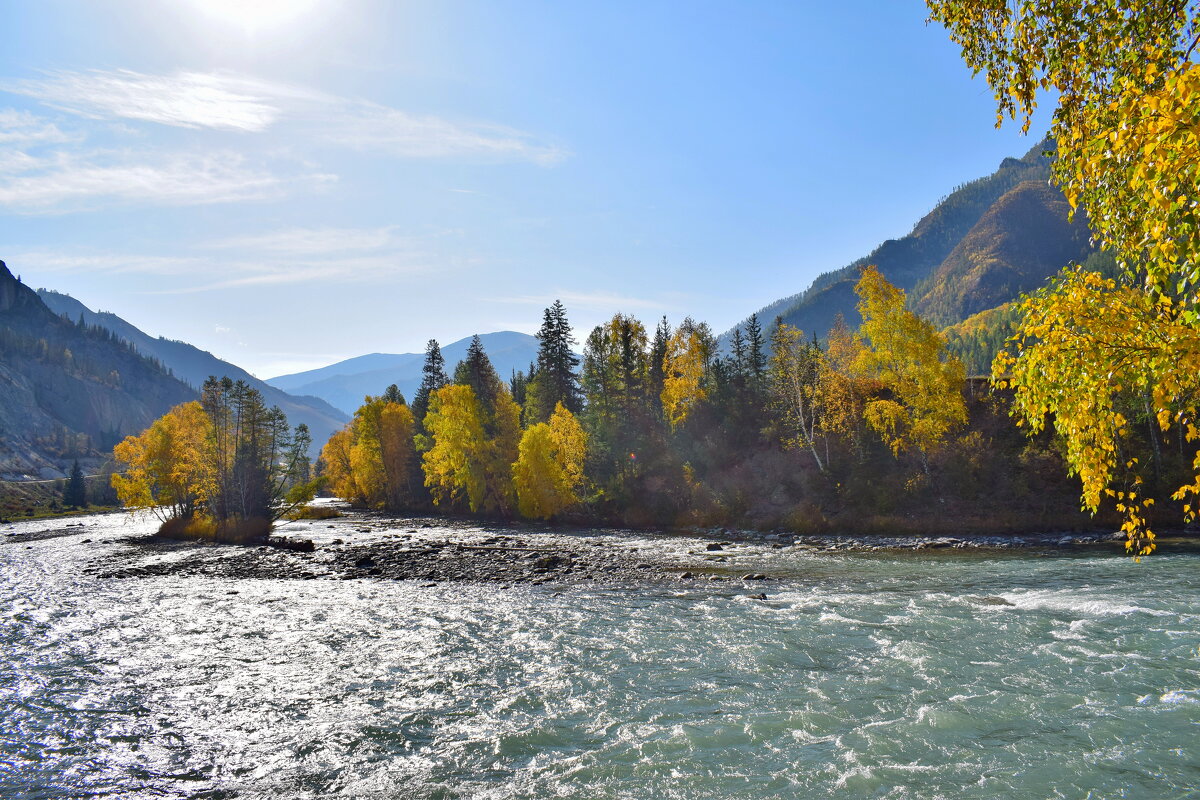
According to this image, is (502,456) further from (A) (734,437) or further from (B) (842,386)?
(B) (842,386)

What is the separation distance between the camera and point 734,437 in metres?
61.8

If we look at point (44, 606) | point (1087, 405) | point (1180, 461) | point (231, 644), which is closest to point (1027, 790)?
point (1087, 405)

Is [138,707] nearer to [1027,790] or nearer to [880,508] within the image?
[1027,790]

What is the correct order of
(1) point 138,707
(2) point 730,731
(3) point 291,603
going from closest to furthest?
(2) point 730,731
(1) point 138,707
(3) point 291,603

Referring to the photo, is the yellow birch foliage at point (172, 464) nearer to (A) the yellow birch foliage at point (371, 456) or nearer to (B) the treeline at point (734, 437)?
(B) the treeline at point (734, 437)

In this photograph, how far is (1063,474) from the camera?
41.7 metres

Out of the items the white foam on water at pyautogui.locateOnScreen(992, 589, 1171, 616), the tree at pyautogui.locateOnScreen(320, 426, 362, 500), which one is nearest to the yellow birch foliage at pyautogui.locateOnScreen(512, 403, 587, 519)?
the white foam on water at pyautogui.locateOnScreen(992, 589, 1171, 616)

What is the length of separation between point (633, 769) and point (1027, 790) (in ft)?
19.9

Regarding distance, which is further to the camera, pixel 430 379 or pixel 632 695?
pixel 430 379

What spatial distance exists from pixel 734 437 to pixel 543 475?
20.0 metres

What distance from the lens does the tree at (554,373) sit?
74.4 m

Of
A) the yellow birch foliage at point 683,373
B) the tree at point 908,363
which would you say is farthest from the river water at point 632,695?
the yellow birch foliage at point 683,373

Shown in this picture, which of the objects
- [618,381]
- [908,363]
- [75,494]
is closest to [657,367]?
[618,381]

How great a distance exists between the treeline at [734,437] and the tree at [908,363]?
0.37 feet
